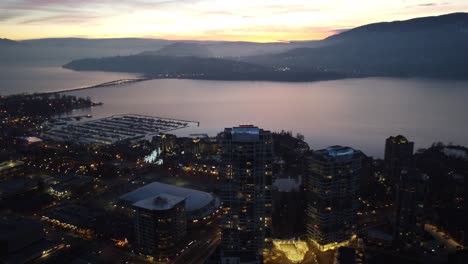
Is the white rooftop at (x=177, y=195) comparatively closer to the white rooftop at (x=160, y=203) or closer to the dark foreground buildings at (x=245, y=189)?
the white rooftop at (x=160, y=203)

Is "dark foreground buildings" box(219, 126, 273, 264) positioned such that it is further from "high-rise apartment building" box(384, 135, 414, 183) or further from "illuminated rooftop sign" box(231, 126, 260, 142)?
"high-rise apartment building" box(384, 135, 414, 183)

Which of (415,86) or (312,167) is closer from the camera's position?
(312,167)

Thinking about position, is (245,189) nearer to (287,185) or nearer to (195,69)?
(287,185)

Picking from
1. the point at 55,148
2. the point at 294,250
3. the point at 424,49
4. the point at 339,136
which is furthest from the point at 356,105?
the point at 424,49

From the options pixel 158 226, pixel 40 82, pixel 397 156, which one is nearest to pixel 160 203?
pixel 158 226

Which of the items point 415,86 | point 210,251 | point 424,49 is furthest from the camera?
point 424,49

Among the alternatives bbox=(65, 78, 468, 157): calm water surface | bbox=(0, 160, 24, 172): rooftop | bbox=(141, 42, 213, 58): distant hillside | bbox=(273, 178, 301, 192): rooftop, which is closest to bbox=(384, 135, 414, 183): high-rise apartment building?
bbox=(273, 178, 301, 192): rooftop

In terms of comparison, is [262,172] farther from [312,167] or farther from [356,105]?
[356,105]
